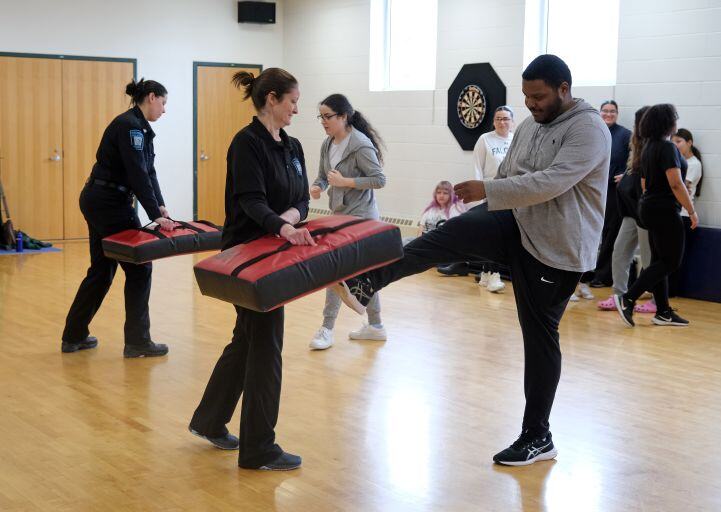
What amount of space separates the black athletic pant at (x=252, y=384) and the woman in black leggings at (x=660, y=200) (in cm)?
379

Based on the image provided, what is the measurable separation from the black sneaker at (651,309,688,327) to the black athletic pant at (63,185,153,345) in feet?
12.2

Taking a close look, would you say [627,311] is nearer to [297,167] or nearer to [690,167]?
[690,167]

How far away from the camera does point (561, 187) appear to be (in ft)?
11.3

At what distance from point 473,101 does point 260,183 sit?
6604 millimetres

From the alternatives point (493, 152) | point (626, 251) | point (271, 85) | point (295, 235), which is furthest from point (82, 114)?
point (295, 235)

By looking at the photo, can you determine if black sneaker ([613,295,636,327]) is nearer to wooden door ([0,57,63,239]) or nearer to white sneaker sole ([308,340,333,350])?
white sneaker sole ([308,340,333,350])

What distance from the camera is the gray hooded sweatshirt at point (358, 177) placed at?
5.66 metres

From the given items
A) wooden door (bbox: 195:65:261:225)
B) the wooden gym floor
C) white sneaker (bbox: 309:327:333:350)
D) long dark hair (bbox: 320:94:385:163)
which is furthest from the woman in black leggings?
wooden door (bbox: 195:65:261:225)

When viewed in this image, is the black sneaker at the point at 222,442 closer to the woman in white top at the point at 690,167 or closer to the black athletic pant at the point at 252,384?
the black athletic pant at the point at 252,384

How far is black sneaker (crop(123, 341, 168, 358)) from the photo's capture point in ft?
18.4

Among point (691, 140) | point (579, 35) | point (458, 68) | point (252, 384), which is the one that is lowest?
point (252, 384)

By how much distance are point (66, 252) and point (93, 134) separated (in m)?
1.73

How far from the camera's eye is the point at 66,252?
34.0ft

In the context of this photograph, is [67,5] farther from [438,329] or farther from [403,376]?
[403,376]
